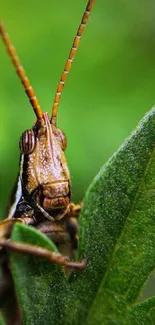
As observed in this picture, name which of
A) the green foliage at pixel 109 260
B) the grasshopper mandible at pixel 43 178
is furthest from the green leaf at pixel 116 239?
the grasshopper mandible at pixel 43 178

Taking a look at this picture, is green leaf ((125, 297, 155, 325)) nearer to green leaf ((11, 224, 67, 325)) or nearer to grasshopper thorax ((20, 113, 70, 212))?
green leaf ((11, 224, 67, 325))

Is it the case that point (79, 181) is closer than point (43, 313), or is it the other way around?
point (43, 313)

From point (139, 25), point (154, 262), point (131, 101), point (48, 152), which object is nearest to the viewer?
point (154, 262)

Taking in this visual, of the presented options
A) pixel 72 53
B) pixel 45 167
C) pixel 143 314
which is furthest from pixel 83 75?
pixel 143 314

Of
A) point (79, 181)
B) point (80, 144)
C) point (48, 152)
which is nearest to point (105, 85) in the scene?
point (80, 144)

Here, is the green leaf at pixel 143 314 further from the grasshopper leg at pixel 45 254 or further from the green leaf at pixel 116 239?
the grasshopper leg at pixel 45 254

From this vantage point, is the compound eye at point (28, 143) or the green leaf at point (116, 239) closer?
the green leaf at point (116, 239)

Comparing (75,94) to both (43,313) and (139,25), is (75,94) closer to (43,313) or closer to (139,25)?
(139,25)
